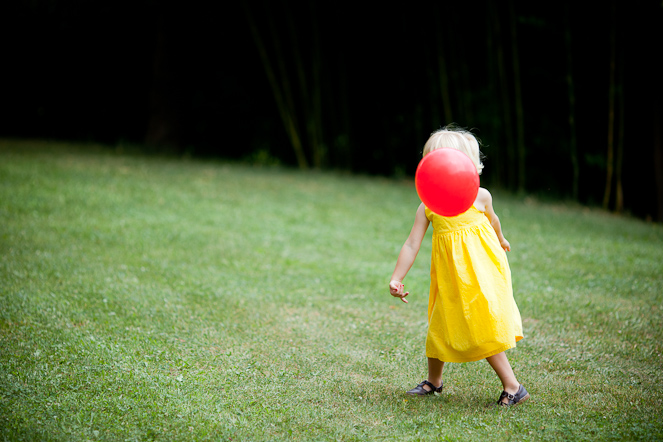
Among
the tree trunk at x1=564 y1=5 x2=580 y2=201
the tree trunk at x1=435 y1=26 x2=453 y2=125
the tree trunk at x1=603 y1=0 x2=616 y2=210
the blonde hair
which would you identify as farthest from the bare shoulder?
the tree trunk at x1=435 y1=26 x2=453 y2=125

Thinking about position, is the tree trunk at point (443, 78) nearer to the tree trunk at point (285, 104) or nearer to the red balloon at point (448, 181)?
the tree trunk at point (285, 104)

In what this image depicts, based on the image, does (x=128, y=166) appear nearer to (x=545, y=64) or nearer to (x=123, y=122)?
(x=123, y=122)

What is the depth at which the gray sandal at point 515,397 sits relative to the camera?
8.41 feet

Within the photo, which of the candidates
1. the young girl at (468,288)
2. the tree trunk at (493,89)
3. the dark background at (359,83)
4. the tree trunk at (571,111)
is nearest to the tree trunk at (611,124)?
the dark background at (359,83)

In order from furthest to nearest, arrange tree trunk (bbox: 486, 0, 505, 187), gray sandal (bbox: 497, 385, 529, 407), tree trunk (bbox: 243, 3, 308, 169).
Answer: tree trunk (bbox: 243, 3, 308, 169) → tree trunk (bbox: 486, 0, 505, 187) → gray sandal (bbox: 497, 385, 529, 407)

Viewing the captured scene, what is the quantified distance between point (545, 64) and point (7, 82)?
40.3ft

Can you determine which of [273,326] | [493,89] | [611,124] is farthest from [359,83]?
[273,326]

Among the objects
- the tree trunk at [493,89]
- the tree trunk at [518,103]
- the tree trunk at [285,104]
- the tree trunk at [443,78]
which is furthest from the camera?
the tree trunk at [285,104]

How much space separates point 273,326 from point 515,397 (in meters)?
1.58

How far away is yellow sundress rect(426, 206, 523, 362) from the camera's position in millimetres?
2459

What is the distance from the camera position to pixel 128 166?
898 cm

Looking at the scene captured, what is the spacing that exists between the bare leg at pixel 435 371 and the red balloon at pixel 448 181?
0.75m

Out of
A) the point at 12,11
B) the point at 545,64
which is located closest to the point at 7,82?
the point at 12,11

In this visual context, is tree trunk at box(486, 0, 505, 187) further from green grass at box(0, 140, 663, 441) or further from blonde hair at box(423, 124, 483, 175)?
blonde hair at box(423, 124, 483, 175)
